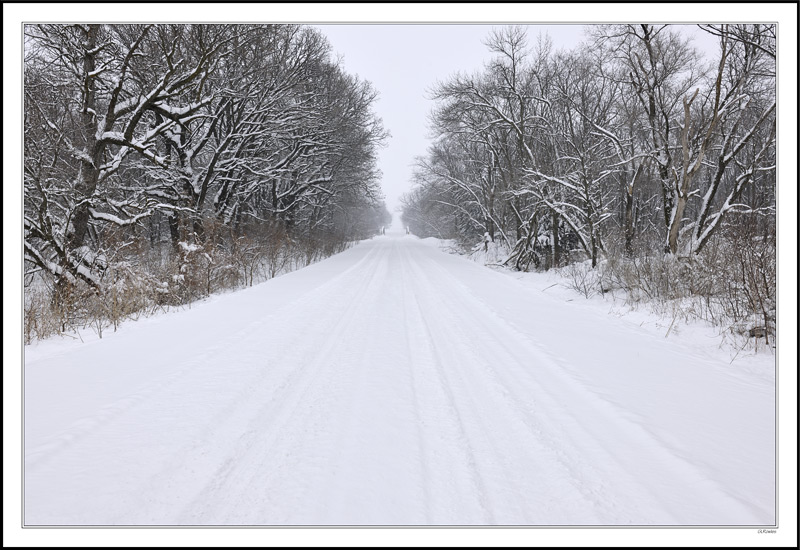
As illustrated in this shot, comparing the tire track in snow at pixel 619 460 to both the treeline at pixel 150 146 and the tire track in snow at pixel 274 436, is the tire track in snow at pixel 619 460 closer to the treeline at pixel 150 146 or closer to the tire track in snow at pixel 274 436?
the tire track in snow at pixel 274 436

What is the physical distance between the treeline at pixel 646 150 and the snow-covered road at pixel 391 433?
2749 mm

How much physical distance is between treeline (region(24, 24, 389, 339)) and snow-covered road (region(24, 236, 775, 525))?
11.2 feet

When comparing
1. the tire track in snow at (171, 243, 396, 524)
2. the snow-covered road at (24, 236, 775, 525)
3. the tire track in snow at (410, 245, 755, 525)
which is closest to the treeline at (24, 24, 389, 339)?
the snow-covered road at (24, 236, 775, 525)

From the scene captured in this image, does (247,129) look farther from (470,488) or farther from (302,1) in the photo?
(470,488)

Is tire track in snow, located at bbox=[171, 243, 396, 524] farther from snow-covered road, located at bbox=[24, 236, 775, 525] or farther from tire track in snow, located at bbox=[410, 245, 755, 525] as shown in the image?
tire track in snow, located at bbox=[410, 245, 755, 525]

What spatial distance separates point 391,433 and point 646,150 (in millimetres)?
16141

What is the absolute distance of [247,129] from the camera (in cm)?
1608

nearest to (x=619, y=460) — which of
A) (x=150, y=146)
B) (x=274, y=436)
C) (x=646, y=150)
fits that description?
(x=274, y=436)

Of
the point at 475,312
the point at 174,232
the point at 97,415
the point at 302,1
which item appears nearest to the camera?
the point at 97,415

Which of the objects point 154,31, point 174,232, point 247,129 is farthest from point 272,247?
point 154,31

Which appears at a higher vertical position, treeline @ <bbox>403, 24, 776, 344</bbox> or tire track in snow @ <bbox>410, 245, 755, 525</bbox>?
treeline @ <bbox>403, 24, 776, 344</bbox>

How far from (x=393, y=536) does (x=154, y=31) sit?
1495 centimetres

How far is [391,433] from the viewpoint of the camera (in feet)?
8.87

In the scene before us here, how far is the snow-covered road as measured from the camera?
6.46 feet
